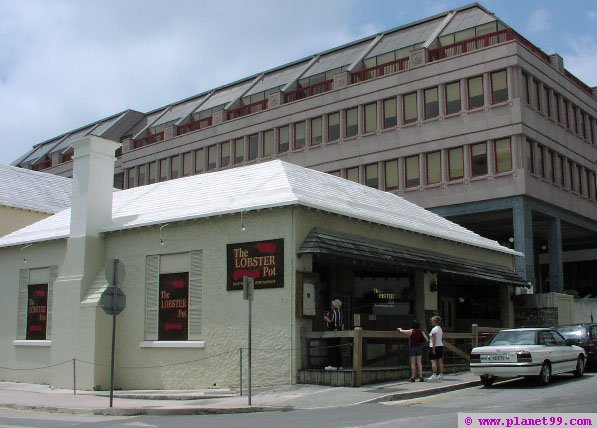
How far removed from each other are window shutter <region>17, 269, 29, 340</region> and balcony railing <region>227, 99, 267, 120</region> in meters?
29.2

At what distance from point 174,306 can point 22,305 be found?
6875mm

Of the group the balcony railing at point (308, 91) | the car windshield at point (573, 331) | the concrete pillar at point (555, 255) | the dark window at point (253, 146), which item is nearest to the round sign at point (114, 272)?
the car windshield at point (573, 331)

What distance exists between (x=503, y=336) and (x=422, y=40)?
32256mm

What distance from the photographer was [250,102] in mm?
56188

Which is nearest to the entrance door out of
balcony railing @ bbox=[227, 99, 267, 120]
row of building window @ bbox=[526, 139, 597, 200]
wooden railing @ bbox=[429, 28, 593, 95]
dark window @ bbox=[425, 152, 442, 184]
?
row of building window @ bbox=[526, 139, 597, 200]

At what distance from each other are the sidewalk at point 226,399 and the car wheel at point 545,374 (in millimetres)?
1689

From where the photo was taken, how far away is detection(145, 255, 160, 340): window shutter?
20.7m

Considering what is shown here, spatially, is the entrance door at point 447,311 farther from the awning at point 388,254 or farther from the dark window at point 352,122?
the dark window at point 352,122

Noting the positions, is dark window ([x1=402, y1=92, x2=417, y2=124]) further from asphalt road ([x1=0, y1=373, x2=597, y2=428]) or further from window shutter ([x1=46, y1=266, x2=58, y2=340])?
asphalt road ([x1=0, y1=373, x2=597, y2=428])

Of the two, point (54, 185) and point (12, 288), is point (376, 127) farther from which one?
point (12, 288)

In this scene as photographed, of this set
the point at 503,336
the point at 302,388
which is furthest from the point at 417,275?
the point at 302,388

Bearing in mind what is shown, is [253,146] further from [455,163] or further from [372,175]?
[455,163]

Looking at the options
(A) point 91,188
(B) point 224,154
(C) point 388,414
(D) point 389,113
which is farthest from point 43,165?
(C) point 388,414

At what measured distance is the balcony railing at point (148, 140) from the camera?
194 feet
